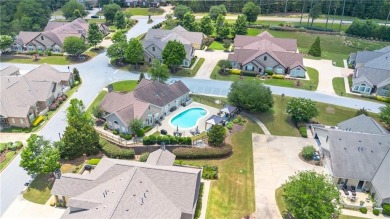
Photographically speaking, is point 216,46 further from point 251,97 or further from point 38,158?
point 38,158

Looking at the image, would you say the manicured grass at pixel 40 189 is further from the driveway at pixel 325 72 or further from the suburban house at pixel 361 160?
the driveway at pixel 325 72

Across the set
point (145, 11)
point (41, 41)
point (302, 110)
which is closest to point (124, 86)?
point (41, 41)

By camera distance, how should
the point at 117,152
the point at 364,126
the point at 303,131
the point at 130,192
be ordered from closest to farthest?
the point at 130,192
the point at 117,152
the point at 364,126
the point at 303,131

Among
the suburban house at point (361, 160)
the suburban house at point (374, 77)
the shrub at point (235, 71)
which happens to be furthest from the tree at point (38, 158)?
the suburban house at point (374, 77)

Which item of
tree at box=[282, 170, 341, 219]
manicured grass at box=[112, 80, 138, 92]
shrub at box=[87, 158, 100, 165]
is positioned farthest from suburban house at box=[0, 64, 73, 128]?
tree at box=[282, 170, 341, 219]

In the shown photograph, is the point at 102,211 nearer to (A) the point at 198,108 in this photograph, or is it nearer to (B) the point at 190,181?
(B) the point at 190,181

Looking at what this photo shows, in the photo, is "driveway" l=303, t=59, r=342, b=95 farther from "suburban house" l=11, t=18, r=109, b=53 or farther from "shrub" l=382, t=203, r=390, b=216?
"suburban house" l=11, t=18, r=109, b=53
